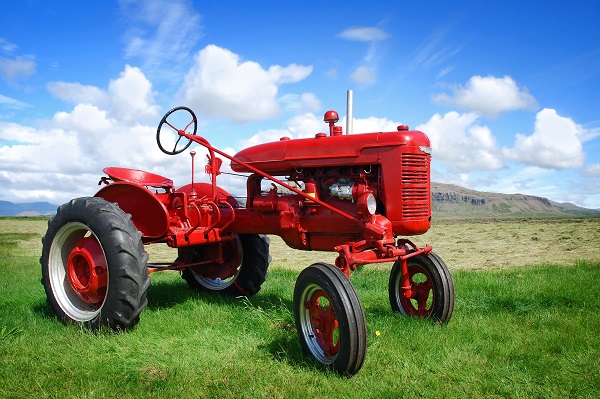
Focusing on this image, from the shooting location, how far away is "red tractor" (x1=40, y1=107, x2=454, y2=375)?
13.4 feet

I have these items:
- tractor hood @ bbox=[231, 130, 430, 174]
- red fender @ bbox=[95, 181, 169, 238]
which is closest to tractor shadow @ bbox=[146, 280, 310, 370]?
red fender @ bbox=[95, 181, 169, 238]

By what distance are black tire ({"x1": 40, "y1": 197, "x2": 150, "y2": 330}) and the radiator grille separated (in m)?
2.54

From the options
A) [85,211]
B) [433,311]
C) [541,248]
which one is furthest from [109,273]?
[541,248]

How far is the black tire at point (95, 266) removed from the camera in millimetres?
4551

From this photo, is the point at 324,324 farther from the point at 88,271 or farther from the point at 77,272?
the point at 77,272

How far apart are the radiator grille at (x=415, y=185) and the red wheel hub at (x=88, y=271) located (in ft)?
9.92

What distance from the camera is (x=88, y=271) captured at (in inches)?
202

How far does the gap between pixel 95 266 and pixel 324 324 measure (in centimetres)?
246

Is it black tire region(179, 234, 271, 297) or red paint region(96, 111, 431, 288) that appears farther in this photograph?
black tire region(179, 234, 271, 297)

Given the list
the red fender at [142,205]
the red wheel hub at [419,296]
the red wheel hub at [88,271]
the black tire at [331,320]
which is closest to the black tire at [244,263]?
the red fender at [142,205]

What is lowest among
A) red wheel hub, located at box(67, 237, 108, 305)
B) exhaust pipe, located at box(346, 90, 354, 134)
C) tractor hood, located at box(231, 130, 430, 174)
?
red wheel hub, located at box(67, 237, 108, 305)

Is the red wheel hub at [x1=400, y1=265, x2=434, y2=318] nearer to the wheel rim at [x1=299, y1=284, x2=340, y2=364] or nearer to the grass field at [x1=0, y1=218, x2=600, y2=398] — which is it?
the grass field at [x1=0, y1=218, x2=600, y2=398]

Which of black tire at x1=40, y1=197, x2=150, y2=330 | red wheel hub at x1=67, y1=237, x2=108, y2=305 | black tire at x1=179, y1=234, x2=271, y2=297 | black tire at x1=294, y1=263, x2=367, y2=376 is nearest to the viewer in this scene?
black tire at x1=294, y1=263, x2=367, y2=376

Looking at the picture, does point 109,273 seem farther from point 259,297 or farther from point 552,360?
point 552,360
